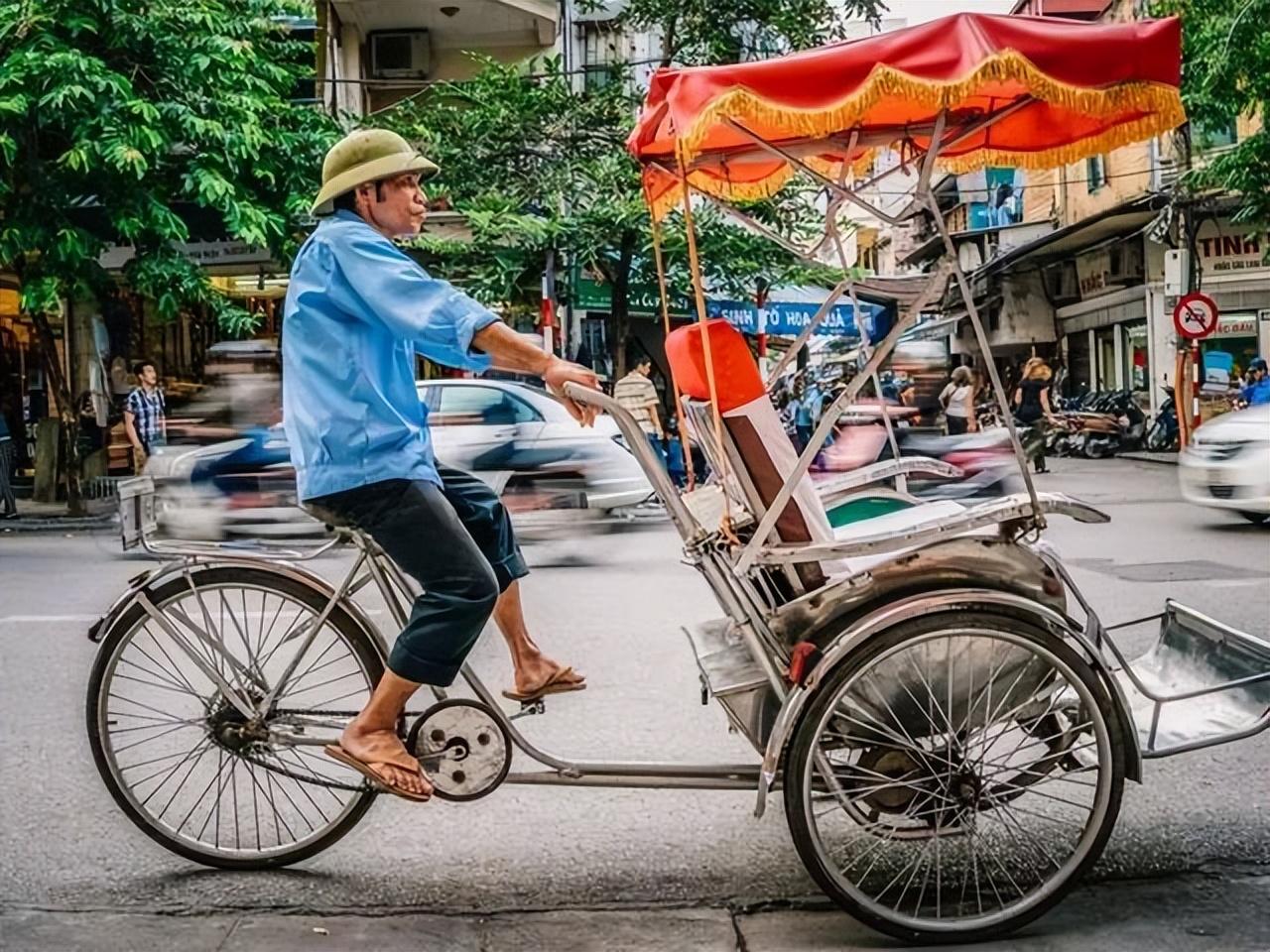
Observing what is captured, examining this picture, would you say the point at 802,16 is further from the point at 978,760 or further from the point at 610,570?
the point at 978,760

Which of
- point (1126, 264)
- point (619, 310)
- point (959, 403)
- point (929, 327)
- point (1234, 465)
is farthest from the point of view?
point (1126, 264)

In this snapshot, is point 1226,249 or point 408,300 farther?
point 1226,249

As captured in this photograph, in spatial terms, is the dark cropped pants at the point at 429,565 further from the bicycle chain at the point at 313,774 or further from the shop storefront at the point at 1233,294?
the shop storefront at the point at 1233,294

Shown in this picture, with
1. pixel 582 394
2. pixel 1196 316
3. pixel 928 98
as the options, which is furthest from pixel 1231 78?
pixel 582 394

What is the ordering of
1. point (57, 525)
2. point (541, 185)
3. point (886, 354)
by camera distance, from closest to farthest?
point (886, 354), point (57, 525), point (541, 185)

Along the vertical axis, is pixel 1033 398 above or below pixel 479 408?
below

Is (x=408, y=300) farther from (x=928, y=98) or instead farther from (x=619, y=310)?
(x=619, y=310)

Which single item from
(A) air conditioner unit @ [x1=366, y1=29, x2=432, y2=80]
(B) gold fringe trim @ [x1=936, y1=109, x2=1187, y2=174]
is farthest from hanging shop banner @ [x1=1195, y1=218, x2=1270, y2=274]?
(B) gold fringe trim @ [x1=936, y1=109, x2=1187, y2=174]

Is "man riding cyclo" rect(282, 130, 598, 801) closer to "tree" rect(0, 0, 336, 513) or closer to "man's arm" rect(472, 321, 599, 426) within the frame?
"man's arm" rect(472, 321, 599, 426)

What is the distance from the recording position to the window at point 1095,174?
2972 centimetres

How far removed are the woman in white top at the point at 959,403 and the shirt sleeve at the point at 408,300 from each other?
15371 millimetres

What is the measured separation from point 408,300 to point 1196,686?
8.18ft

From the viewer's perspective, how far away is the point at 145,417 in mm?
14930

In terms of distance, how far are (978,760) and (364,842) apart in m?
1.84
